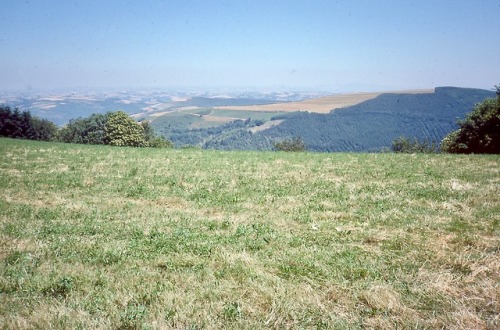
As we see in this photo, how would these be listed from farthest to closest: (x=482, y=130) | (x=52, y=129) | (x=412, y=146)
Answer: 1. (x=412, y=146)
2. (x=52, y=129)
3. (x=482, y=130)

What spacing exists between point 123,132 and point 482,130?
279 ft

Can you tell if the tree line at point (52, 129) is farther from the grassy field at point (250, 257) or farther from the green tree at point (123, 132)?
the grassy field at point (250, 257)

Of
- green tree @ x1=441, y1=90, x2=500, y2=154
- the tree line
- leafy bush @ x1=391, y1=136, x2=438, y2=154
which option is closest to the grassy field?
green tree @ x1=441, y1=90, x2=500, y2=154

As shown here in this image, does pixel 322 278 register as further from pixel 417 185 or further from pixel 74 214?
pixel 417 185

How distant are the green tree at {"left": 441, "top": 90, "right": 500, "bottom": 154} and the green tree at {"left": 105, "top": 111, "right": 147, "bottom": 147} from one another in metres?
80.1

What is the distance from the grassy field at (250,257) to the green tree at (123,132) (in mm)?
74552

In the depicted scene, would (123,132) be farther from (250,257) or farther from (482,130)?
(482,130)

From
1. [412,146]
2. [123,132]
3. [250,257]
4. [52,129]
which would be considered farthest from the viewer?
[412,146]

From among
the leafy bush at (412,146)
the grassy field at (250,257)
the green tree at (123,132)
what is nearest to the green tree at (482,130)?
the grassy field at (250,257)

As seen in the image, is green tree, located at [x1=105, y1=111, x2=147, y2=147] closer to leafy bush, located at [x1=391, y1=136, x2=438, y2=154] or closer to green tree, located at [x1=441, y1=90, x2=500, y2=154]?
green tree, located at [x1=441, y1=90, x2=500, y2=154]

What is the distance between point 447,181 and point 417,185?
2090 millimetres

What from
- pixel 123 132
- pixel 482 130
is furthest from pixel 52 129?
pixel 482 130

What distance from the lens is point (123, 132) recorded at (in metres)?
80.9

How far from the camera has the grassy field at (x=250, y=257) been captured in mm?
4000
